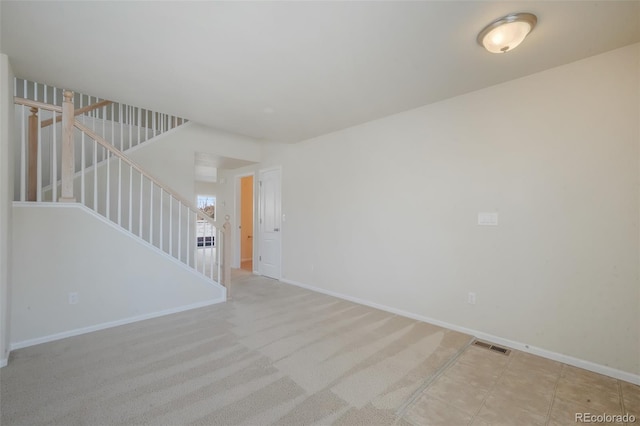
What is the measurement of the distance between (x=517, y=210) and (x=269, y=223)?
4029mm

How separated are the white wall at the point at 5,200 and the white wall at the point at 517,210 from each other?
11.4 ft

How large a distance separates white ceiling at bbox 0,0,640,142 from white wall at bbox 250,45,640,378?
338 millimetres

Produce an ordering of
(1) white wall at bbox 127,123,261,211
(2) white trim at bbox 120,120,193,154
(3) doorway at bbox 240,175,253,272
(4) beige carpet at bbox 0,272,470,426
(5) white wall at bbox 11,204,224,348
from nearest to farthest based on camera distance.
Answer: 1. (4) beige carpet at bbox 0,272,470,426
2. (5) white wall at bbox 11,204,224,348
3. (2) white trim at bbox 120,120,193,154
4. (1) white wall at bbox 127,123,261,211
5. (3) doorway at bbox 240,175,253,272

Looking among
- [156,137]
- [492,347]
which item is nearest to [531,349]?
[492,347]

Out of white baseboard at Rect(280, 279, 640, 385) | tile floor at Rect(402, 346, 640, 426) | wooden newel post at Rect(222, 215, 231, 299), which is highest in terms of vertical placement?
wooden newel post at Rect(222, 215, 231, 299)

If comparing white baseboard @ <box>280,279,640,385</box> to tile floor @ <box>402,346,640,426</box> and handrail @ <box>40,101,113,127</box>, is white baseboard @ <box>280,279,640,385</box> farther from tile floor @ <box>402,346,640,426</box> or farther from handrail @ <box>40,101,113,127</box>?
handrail @ <box>40,101,113,127</box>

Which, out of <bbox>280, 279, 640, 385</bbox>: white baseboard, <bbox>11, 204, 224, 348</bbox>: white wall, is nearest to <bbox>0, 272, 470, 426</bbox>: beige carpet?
<bbox>280, 279, 640, 385</bbox>: white baseboard

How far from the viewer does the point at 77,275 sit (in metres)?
2.74

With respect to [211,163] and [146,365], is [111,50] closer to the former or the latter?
[146,365]

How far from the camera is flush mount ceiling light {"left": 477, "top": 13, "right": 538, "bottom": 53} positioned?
5.73ft

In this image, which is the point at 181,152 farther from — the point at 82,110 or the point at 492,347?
the point at 492,347

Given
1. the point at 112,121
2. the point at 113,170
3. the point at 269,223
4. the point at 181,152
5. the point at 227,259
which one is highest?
the point at 112,121

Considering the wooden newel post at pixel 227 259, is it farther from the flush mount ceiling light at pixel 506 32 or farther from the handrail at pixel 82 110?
the flush mount ceiling light at pixel 506 32

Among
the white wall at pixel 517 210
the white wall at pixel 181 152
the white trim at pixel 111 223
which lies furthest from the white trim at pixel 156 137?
the white wall at pixel 517 210
